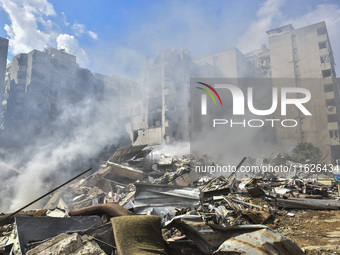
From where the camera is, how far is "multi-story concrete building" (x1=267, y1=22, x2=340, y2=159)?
30422 millimetres

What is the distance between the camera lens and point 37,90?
1356 inches

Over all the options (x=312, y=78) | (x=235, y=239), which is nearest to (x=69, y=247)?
(x=235, y=239)

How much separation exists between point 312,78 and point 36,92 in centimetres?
4351

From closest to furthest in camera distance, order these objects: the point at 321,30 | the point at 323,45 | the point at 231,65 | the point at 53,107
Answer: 1. the point at 323,45
2. the point at 321,30
3. the point at 53,107
4. the point at 231,65

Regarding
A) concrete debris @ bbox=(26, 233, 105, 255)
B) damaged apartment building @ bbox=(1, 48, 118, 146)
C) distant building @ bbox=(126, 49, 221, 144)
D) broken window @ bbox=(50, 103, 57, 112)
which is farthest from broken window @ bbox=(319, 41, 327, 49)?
broken window @ bbox=(50, 103, 57, 112)

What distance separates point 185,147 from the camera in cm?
2942

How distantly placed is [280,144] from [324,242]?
32922mm

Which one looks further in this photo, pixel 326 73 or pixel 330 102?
pixel 326 73

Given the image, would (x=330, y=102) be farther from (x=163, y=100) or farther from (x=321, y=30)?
(x=163, y=100)

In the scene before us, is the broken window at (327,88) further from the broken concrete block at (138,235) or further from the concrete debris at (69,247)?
the concrete debris at (69,247)

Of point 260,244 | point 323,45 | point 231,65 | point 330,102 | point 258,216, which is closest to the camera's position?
point 260,244

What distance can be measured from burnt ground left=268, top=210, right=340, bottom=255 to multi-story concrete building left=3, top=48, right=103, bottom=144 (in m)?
35.6

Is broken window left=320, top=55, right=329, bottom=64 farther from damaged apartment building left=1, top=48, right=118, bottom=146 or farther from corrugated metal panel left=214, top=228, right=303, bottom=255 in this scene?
damaged apartment building left=1, top=48, right=118, bottom=146

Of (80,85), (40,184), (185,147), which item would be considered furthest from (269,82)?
(40,184)
